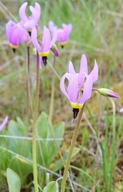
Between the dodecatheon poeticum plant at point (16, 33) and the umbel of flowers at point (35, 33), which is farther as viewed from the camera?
the dodecatheon poeticum plant at point (16, 33)

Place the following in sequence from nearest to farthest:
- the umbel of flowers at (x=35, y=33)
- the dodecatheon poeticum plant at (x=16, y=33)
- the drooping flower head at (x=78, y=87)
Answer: the drooping flower head at (x=78, y=87) → the umbel of flowers at (x=35, y=33) → the dodecatheon poeticum plant at (x=16, y=33)

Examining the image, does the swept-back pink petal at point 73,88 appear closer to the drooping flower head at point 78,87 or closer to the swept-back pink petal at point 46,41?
the drooping flower head at point 78,87

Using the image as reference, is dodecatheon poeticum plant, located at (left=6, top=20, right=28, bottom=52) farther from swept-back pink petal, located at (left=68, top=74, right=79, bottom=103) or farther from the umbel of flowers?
swept-back pink petal, located at (left=68, top=74, right=79, bottom=103)

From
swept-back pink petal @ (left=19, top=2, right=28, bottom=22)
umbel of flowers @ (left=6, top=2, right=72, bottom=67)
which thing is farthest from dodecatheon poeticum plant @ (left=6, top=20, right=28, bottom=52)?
swept-back pink petal @ (left=19, top=2, right=28, bottom=22)

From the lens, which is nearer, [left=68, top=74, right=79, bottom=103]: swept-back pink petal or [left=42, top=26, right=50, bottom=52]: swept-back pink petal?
[left=68, top=74, right=79, bottom=103]: swept-back pink petal

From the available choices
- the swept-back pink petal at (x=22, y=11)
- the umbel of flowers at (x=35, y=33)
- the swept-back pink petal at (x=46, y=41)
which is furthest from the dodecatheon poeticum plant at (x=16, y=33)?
the swept-back pink petal at (x=46, y=41)

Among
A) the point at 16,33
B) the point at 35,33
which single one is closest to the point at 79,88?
the point at 35,33

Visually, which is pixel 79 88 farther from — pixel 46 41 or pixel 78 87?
pixel 46 41

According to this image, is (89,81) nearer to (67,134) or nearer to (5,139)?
(5,139)

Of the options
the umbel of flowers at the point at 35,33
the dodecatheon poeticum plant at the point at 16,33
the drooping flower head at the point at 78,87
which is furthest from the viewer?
the dodecatheon poeticum plant at the point at 16,33

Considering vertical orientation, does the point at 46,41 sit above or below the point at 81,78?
above

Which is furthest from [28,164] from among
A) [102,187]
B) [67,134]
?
[67,134]
